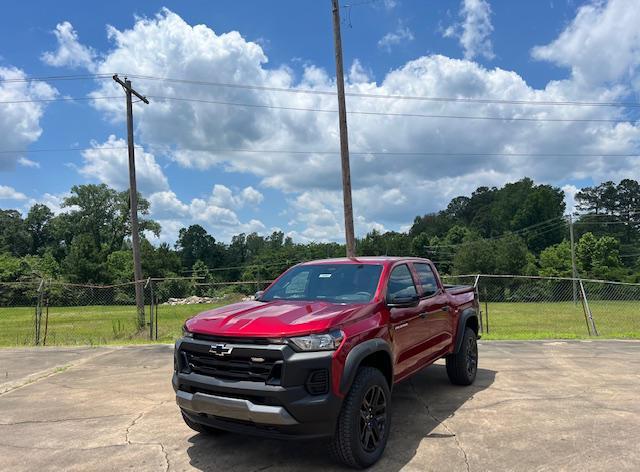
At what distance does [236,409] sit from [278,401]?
353mm

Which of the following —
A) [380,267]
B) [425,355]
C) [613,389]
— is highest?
[380,267]

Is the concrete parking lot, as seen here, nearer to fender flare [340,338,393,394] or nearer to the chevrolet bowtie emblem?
fender flare [340,338,393,394]

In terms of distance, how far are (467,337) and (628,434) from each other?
7.76 feet

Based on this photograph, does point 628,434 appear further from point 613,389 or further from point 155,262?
point 155,262

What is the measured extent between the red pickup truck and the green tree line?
1969 inches

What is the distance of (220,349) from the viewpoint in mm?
4016

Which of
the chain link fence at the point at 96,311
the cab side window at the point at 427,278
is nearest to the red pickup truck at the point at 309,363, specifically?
the cab side window at the point at 427,278

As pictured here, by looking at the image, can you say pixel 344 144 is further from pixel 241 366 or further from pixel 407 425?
pixel 241 366

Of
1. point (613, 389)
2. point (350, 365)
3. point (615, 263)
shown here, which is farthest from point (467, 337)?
point (615, 263)

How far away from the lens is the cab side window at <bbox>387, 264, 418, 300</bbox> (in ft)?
17.1

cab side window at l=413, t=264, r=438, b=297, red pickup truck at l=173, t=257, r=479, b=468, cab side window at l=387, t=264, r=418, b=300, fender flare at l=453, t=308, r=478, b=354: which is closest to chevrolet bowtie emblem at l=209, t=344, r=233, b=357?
red pickup truck at l=173, t=257, r=479, b=468

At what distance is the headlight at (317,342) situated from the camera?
3855 mm

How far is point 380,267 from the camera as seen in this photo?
17.5 ft

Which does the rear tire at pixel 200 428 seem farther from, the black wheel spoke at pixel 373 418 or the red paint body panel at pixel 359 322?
the black wheel spoke at pixel 373 418
